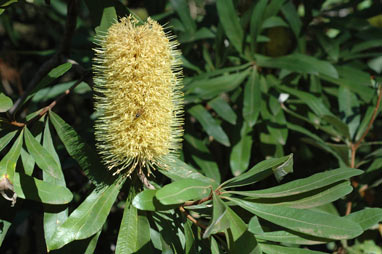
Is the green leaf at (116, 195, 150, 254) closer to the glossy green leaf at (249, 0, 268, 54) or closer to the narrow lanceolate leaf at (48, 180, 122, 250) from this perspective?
the narrow lanceolate leaf at (48, 180, 122, 250)

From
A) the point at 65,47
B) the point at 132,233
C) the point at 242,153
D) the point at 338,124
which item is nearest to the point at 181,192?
the point at 132,233

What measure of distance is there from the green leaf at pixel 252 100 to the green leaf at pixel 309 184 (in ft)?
1.52

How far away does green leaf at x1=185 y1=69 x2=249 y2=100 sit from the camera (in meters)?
1.63

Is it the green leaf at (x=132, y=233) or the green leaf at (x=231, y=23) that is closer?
the green leaf at (x=132, y=233)

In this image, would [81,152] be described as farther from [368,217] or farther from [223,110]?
[368,217]

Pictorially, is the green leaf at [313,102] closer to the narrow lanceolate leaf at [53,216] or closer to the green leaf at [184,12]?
the green leaf at [184,12]

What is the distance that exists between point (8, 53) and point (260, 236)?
214cm

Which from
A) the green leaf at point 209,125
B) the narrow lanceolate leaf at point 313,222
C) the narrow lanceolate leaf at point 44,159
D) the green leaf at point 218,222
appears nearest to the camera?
the green leaf at point 218,222

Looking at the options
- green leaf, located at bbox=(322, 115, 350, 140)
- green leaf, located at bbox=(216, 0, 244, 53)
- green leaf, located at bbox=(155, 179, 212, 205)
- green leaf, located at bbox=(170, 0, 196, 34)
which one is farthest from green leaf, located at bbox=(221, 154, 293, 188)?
green leaf, located at bbox=(170, 0, 196, 34)

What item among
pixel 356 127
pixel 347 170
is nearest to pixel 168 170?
pixel 347 170

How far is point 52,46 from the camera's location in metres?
2.96

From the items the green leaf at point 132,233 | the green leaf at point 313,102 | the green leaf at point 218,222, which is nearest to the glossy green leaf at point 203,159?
the green leaf at point 313,102

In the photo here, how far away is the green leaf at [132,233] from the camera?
1.03 meters

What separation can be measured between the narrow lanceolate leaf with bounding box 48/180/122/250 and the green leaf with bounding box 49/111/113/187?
39mm
